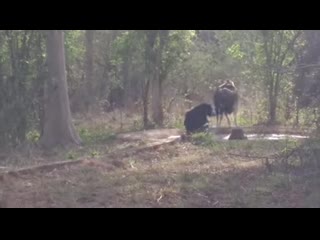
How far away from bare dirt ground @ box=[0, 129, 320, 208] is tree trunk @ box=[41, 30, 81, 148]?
2496 millimetres

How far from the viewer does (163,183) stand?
471 inches

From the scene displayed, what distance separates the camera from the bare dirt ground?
1056 cm

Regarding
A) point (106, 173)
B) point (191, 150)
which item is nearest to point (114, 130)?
point (191, 150)

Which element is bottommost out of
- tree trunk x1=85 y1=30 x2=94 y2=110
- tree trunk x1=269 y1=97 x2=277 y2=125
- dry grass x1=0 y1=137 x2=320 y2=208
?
dry grass x1=0 y1=137 x2=320 y2=208

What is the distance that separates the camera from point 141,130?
2148cm

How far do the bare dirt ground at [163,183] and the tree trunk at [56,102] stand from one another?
250 cm

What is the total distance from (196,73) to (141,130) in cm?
623

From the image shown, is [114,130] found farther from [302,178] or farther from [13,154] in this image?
[302,178]

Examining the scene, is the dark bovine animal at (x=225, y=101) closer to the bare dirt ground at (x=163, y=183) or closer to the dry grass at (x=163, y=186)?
the bare dirt ground at (x=163, y=183)

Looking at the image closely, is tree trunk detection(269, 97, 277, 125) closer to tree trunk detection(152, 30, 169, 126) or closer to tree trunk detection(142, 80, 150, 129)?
tree trunk detection(152, 30, 169, 126)

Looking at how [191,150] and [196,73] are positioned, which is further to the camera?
[196,73]

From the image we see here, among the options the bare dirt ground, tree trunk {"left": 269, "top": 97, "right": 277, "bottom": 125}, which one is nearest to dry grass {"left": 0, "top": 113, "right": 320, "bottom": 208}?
the bare dirt ground

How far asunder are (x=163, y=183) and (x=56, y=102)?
7404 millimetres
